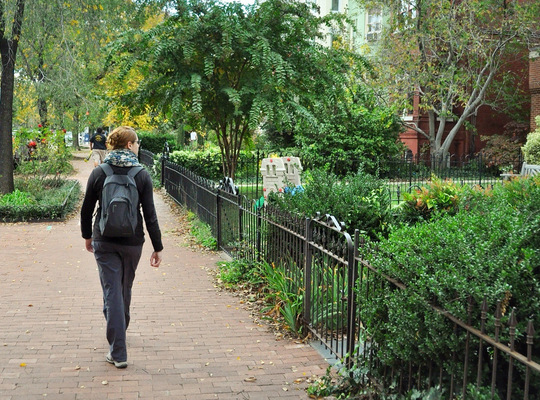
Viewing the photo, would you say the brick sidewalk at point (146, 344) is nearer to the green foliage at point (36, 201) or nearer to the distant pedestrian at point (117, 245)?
the distant pedestrian at point (117, 245)

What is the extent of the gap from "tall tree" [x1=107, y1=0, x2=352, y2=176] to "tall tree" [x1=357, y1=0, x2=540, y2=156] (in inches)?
402

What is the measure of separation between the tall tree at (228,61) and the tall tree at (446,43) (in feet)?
33.5

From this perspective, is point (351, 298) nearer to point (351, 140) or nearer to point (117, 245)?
point (117, 245)

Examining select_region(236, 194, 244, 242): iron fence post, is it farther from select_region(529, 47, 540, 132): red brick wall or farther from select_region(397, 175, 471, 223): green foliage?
select_region(529, 47, 540, 132): red brick wall

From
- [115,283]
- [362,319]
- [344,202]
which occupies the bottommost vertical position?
[362,319]

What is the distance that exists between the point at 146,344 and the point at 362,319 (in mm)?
2217

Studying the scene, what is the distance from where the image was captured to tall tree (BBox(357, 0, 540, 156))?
21.9 meters

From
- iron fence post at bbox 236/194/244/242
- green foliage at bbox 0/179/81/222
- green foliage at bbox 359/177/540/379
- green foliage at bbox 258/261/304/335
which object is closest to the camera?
green foliage at bbox 359/177/540/379

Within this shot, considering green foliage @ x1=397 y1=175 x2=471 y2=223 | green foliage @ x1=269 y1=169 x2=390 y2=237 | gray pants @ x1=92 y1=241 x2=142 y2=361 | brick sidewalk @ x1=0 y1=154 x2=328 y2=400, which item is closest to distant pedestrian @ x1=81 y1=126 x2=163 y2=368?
gray pants @ x1=92 y1=241 x2=142 y2=361

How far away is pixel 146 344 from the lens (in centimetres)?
556

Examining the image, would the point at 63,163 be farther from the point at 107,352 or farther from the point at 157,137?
the point at 107,352

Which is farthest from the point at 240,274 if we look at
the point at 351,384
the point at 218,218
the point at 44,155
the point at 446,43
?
the point at 446,43

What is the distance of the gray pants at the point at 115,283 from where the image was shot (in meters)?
4.88

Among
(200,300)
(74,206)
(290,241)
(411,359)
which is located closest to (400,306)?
(411,359)
